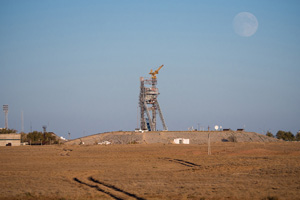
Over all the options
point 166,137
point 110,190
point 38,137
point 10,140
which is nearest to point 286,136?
point 166,137

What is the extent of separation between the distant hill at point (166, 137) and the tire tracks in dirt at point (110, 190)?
2427 inches

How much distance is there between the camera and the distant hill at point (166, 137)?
8600 centimetres

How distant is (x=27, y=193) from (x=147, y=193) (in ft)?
18.6

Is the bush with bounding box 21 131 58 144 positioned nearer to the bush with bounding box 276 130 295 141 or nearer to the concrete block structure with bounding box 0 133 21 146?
the concrete block structure with bounding box 0 133 21 146

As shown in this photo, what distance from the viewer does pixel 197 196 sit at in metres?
16.8

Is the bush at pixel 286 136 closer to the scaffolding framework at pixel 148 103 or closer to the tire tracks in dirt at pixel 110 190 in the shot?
the scaffolding framework at pixel 148 103

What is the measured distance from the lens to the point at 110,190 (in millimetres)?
19344

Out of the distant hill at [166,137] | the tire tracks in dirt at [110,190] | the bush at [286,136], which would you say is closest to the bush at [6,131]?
the distant hill at [166,137]

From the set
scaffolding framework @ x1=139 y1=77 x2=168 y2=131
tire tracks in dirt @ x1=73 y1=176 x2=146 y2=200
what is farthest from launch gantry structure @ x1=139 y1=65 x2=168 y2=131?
tire tracks in dirt @ x1=73 y1=176 x2=146 y2=200

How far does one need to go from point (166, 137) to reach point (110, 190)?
69.4 m

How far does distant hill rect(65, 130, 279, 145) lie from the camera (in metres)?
86.0

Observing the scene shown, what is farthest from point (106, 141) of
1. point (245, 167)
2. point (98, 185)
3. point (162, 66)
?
point (98, 185)

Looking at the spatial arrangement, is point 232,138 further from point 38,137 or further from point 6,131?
point 6,131

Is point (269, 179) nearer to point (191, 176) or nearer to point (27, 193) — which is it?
point (191, 176)
